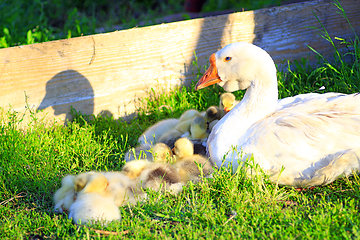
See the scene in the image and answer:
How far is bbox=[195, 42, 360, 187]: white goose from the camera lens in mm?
3330

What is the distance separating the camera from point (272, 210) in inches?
121

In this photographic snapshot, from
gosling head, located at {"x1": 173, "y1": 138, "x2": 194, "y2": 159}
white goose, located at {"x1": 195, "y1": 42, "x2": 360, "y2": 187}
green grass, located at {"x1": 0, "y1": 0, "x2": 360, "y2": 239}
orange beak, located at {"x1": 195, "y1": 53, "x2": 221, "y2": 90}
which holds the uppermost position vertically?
orange beak, located at {"x1": 195, "y1": 53, "x2": 221, "y2": 90}

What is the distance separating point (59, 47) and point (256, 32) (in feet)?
10.3

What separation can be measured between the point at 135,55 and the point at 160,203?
288 centimetres

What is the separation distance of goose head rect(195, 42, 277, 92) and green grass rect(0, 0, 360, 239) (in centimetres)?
100

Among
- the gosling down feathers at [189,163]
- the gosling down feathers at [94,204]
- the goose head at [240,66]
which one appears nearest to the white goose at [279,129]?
the goose head at [240,66]

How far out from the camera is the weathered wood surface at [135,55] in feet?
16.7

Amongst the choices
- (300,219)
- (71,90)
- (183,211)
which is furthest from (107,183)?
(71,90)

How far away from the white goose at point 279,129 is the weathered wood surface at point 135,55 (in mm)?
1853

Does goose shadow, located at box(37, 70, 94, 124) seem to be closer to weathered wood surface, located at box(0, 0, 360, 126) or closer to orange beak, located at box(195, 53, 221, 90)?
weathered wood surface, located at box(0, 0, 360, 126)

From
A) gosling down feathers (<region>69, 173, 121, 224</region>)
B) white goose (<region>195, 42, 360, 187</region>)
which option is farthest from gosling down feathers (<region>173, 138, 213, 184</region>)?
gosling down feathers (<region>69, 173, 121, 224</region>)

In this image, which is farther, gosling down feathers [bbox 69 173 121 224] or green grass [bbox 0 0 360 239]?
gosling down feathers [bbox 69 173 121 224]

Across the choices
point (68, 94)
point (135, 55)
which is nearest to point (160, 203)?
point (68, 94)

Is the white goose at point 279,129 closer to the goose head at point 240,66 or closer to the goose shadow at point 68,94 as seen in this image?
the goose head at point 240,66
